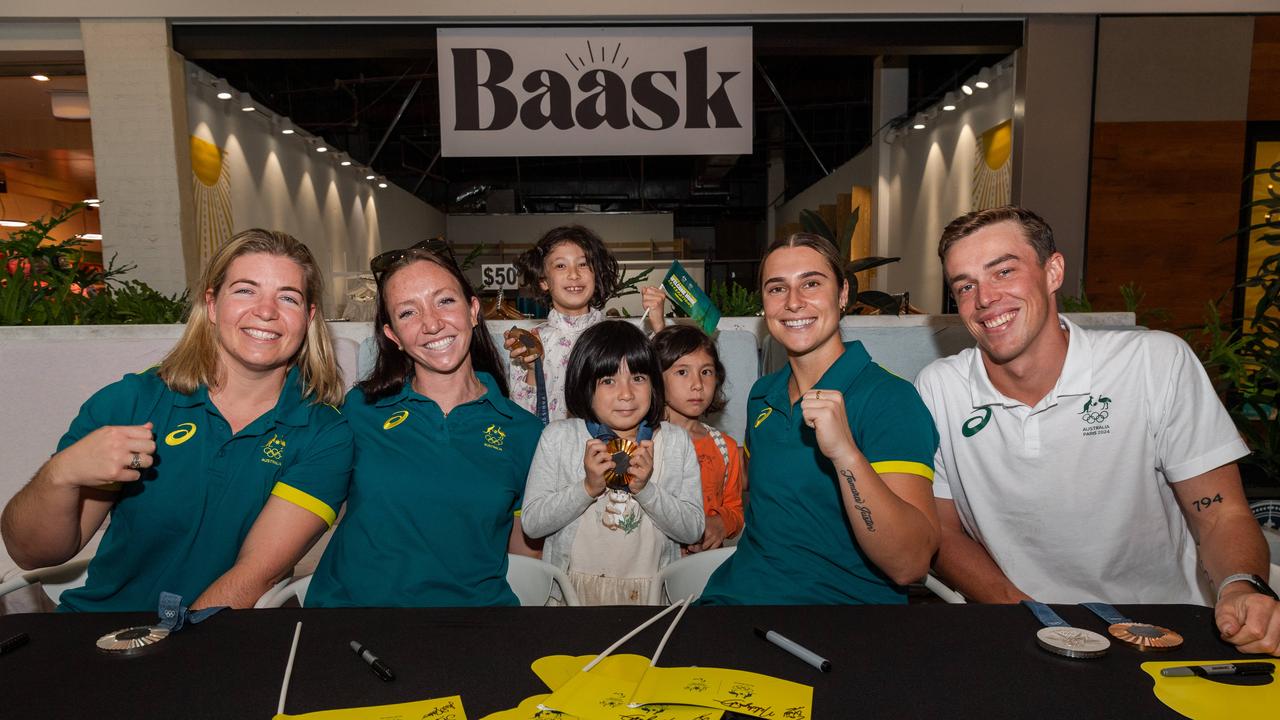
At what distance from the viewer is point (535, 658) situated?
109 centimetres

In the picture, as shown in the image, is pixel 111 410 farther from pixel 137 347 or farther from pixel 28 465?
pixel 28 465

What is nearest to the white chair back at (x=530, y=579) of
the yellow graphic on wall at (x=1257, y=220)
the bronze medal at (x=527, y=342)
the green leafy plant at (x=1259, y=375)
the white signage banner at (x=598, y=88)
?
the bronze medal at (x=527, y=342)

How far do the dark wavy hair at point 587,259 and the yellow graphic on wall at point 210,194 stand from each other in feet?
13.7

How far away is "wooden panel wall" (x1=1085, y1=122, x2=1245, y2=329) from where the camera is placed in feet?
19.4

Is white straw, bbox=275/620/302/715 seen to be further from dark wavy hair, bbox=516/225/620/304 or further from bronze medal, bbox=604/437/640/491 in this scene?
dark wavy hair, bbox=516/225/620/304

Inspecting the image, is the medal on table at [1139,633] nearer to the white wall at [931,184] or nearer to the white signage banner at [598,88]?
the white signage banner at [598,88]

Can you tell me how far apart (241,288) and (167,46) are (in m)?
5.16

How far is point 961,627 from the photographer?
116cm

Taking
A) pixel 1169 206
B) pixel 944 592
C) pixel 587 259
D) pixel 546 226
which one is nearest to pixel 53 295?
pixel 587 259

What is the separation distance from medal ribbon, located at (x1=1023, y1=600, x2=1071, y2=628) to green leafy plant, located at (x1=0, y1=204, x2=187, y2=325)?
370cm

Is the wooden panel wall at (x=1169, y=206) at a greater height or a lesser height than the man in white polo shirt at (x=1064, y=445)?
greater

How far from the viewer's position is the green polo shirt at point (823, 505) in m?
1.60

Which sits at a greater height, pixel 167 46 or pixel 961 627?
pixel 167 46

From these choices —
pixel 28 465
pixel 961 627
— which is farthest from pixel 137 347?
pixel 961 627
